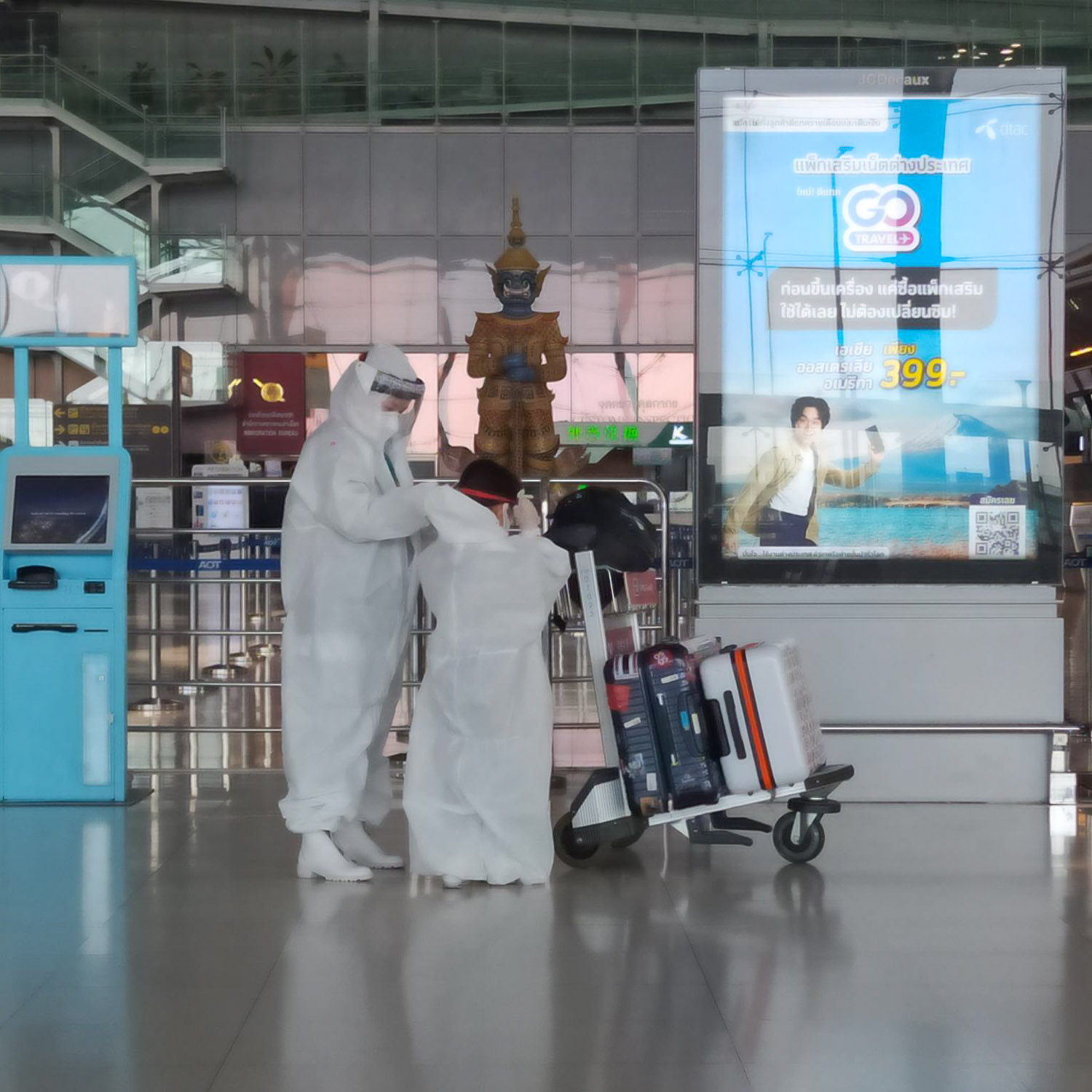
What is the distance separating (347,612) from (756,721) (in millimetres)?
1378

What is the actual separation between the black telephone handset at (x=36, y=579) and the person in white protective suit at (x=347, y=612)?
1.54m

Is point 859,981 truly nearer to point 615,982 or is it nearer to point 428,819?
point 615,982

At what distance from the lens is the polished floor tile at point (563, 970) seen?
279 centimetres

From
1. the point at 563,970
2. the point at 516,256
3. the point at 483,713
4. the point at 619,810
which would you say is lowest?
the point at 563,970

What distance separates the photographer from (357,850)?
4605 mm

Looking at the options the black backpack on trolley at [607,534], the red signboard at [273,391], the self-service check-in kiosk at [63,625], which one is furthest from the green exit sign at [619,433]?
the black backpack on trolley at [607,534]

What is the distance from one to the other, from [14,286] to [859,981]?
4.47m

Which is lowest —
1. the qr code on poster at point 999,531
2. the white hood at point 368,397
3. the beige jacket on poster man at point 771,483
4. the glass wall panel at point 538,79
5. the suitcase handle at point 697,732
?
the suitcase handle at point 697,732

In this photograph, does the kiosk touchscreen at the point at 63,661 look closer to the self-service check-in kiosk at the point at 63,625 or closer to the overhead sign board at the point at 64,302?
the self-service check-in kiosk at the point at 63,625

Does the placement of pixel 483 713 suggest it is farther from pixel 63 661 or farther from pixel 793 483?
pixel 63 661

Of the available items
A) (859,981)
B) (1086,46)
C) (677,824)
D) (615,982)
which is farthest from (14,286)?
(1086,46)

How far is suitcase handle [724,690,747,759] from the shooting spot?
173 inches

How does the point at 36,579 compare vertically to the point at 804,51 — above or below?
below

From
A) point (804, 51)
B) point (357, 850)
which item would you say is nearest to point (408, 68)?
point (804, 51)
